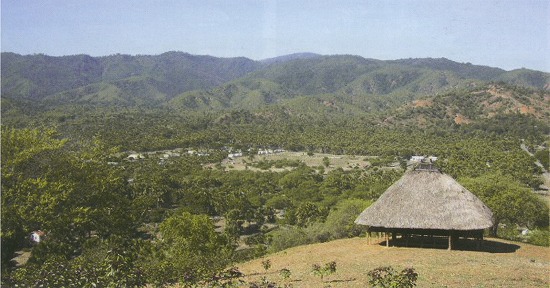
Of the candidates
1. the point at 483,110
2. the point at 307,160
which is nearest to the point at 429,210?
the point at 307,160

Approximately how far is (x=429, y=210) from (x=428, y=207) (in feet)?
0.63

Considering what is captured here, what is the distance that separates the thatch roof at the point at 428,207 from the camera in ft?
73.3

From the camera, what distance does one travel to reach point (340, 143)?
12331 centimetres

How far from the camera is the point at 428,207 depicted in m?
23.2

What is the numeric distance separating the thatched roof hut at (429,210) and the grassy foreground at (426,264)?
3.93 ft

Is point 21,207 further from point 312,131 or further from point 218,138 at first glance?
point 312,131

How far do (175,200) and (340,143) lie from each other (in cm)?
6670

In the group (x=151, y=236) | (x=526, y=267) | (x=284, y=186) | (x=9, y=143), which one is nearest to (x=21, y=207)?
(x=9, y=143)

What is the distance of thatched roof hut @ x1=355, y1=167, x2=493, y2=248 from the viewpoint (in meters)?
22.3

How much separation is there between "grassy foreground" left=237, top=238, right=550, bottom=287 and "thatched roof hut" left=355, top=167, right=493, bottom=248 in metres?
1.20

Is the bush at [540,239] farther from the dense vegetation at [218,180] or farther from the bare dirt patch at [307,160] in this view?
the bare dirt patch at [307,160]

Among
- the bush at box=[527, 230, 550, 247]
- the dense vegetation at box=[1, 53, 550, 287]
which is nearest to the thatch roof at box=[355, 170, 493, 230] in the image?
the bush at box=[527, 230, 550, 247]

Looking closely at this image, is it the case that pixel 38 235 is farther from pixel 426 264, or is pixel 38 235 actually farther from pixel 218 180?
pixel 218 180

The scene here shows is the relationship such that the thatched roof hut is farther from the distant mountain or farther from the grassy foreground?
the distant mountain
